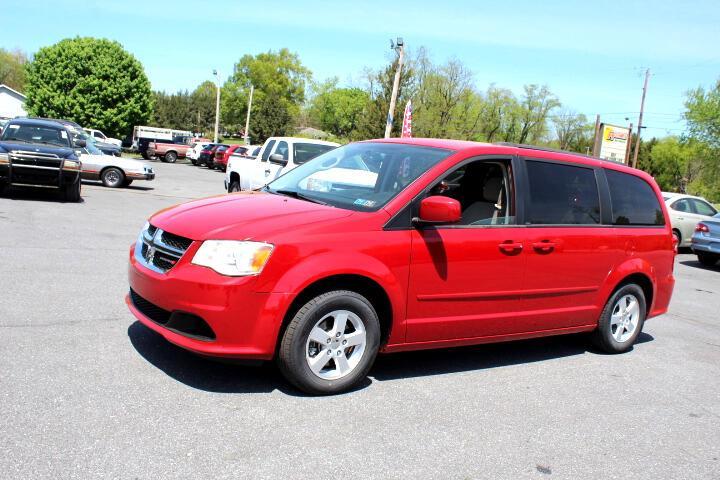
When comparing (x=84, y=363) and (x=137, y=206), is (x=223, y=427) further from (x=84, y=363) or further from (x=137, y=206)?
(x=137, y=206)

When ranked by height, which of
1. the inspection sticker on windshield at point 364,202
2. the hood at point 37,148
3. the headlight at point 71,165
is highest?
the inspection sticker on windshield at point 364,202

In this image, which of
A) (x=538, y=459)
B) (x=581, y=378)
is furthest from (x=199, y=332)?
(x=581, y=378)

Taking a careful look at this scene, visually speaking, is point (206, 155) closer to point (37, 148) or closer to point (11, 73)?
point (37, 148)

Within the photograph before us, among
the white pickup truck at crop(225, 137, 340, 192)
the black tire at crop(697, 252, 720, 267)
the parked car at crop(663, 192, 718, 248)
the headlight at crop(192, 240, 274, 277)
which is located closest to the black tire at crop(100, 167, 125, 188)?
the white pickup truck at crop(225, 137, 340, 192)

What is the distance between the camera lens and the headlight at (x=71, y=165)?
13.4 metres

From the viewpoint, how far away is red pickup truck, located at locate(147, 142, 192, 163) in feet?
148

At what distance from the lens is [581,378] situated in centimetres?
544

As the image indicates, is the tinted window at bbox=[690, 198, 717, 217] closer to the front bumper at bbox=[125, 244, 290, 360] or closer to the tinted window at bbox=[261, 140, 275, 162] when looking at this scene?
the tinted window at bbox=[261, 140, 275, 162]

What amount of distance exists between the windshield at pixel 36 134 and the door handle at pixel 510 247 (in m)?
11.9

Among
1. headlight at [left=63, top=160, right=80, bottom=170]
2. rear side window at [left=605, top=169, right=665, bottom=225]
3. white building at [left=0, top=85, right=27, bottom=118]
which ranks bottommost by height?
headlight at [left=63, top=160, right=80, bottom=170]

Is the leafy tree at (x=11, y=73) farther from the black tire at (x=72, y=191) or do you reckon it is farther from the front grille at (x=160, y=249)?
the front grille at (x=160, y=249)

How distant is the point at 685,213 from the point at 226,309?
55.2 ft

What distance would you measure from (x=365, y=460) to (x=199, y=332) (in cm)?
135

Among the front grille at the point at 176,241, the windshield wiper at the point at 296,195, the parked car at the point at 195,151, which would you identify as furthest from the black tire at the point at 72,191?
the parked car at the point at 195,151
